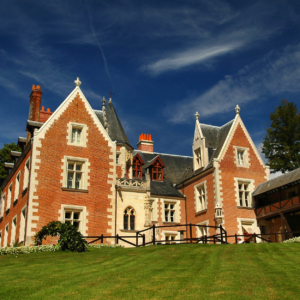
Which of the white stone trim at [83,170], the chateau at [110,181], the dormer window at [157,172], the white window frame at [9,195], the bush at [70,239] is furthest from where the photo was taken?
the dormer window at [157,172]

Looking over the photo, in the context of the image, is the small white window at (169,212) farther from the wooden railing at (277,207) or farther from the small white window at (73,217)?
the small white window at (73,217)

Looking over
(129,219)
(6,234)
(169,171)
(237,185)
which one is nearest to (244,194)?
(237,185)

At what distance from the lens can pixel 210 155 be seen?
106 feet

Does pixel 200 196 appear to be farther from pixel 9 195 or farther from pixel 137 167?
pixel 9 195

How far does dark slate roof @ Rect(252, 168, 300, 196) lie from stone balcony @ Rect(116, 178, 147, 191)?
28.8 feet

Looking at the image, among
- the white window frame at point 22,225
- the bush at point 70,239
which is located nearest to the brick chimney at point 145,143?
the white window frame at point 22,225

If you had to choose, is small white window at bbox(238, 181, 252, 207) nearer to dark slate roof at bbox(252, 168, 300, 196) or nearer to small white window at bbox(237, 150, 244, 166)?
dark slate roof at bbox(252, 168, 300, 196)

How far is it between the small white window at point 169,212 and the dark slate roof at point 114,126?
20.1 ft

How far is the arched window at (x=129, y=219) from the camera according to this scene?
89.2ft

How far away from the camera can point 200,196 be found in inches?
1268

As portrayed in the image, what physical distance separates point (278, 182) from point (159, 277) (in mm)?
19892

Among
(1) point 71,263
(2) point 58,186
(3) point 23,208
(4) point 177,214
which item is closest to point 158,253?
(1) point 71,263

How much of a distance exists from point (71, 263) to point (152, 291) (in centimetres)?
590

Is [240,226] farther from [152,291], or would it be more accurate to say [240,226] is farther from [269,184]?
[152,291]
